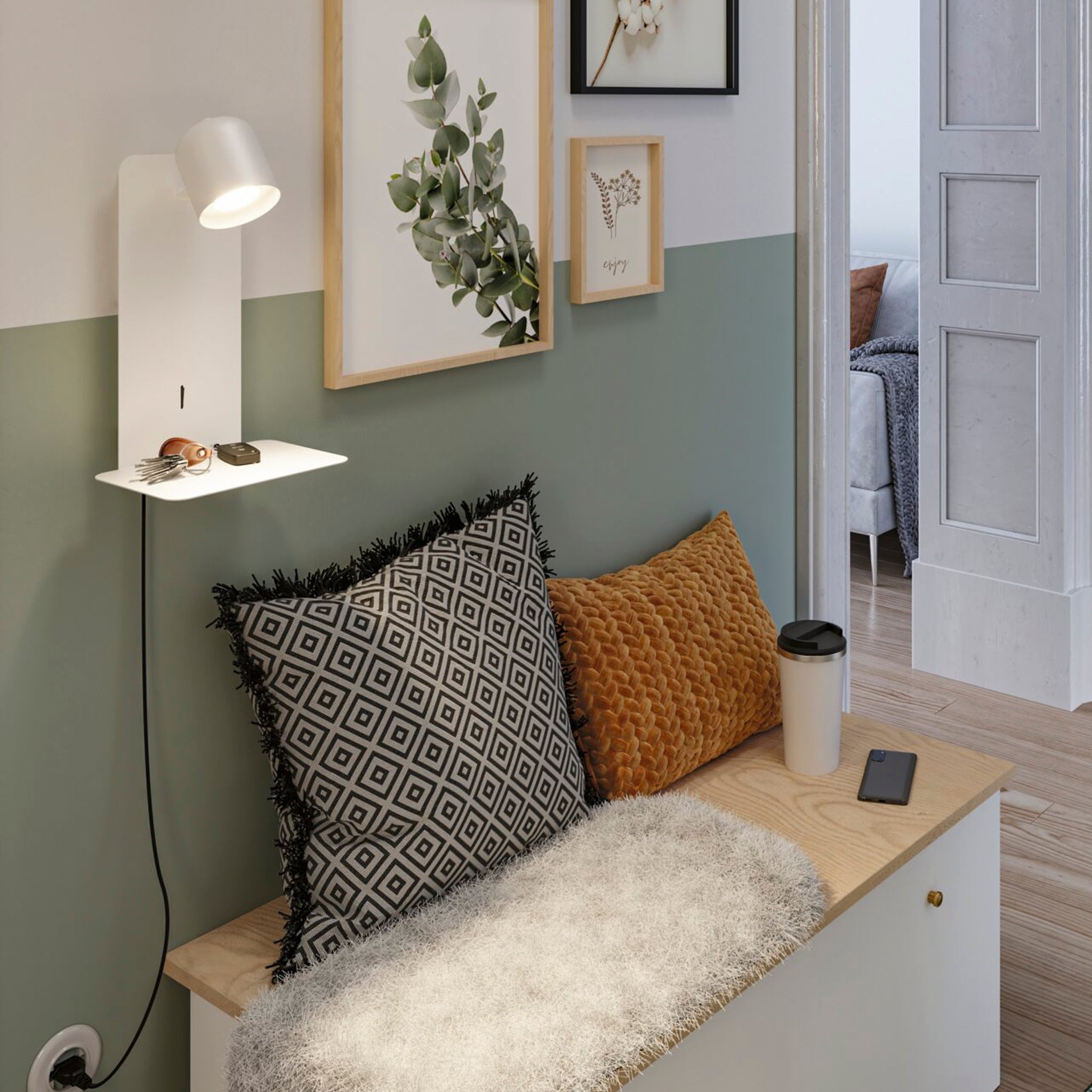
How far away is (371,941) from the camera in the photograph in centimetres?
152

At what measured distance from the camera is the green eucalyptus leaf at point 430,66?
1.69 metres

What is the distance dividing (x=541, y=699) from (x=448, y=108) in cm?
78

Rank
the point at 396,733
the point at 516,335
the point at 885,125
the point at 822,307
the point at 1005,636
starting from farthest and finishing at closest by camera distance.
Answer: the point at 885,125
the point at 1005,636
the point at 822,307
the point at 516,335
the point at 396,733

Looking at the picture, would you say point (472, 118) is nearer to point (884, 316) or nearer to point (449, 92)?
point (449, 92)

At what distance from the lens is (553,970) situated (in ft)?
4.77

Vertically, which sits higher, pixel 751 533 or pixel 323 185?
pixel 323 185

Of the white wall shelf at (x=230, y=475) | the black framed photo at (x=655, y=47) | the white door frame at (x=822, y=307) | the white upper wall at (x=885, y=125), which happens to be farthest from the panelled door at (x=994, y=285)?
the white upper wall at (x=885, y=125)

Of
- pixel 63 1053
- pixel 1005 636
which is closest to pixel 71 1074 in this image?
pixel 63 1053

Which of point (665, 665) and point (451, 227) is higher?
point (451, 227)

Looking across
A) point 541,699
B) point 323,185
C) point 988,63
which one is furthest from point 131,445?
point 988,63

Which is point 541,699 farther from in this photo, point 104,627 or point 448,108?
point 448,108

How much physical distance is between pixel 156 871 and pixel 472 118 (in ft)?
3.43

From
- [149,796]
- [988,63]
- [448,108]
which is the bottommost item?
[149,796]

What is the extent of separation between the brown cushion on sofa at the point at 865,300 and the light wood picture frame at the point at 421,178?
3582 millimetres
